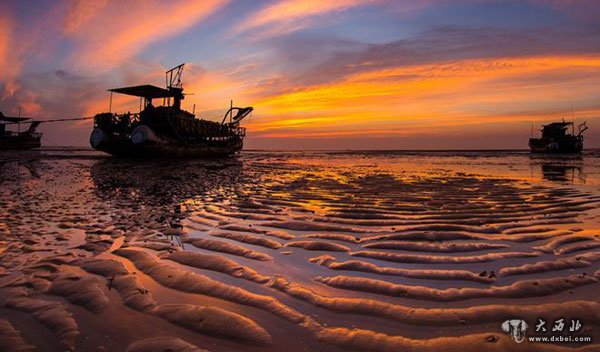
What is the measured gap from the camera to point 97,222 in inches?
293

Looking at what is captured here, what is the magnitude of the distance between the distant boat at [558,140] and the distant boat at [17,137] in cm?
10757

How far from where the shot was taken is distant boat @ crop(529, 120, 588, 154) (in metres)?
75.4

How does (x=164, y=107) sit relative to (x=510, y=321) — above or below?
above

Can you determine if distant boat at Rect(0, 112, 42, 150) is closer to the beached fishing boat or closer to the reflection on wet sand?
the beached fishing boat

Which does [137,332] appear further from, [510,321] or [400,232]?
[400,232]

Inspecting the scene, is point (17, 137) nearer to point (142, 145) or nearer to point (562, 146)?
point (142, 145)

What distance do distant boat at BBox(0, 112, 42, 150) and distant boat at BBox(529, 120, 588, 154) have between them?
4235 inches

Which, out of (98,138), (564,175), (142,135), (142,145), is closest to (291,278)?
(564,175)

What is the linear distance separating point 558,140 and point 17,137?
111 metres

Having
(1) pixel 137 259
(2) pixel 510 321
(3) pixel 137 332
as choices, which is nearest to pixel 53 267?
(1) pixel 137 259

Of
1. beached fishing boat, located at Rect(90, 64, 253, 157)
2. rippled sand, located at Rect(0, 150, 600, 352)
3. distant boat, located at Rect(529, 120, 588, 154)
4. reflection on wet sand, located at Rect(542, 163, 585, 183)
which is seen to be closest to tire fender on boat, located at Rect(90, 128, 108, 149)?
beached fishing boat, located at Rect(90, 64, 253, 157)

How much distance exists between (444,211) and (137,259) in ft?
22.2

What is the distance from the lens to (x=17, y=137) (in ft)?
238

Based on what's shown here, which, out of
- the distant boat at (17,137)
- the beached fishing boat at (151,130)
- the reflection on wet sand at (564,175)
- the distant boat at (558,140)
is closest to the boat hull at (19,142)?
the distant boat at (17,137)
